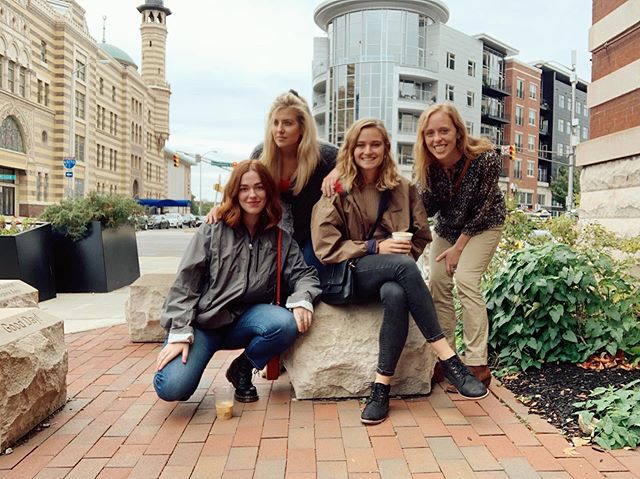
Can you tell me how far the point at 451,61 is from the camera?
5181 centimetres

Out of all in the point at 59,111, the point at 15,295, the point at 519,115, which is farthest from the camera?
the point at 519,115

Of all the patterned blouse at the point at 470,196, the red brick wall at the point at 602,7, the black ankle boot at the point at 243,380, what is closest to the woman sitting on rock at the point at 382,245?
the patterned blouse at the point at 470,196

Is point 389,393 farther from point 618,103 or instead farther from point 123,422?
point 618,103

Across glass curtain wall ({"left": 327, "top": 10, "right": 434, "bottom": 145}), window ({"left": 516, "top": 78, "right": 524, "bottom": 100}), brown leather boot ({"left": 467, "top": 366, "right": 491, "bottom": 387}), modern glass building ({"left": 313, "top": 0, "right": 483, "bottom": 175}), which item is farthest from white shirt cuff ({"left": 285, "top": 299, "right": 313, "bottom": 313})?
window ({"left": 516, "top": 78, "right": 524, "bottom": 100})

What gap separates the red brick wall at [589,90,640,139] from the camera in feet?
20.0

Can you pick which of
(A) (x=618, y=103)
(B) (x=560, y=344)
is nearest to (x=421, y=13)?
(A) (x=618, y=103)

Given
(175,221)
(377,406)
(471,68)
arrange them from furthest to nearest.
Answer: (471,68) < (175,221) < (377,406)

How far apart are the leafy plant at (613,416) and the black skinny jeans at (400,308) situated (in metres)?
0.94

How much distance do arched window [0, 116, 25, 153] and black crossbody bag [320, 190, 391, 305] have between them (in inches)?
1491

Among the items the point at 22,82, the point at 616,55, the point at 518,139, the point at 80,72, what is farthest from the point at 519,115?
the point at 616,55

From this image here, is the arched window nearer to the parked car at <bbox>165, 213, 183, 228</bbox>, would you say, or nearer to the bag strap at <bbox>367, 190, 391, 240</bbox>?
the parked car at <bbox>165, 213, 183, 228</bbox>

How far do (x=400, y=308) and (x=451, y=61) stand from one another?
171 ft

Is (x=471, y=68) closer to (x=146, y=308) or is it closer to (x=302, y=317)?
(x=146, y=308)

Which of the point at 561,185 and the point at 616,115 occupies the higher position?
the point at 561,185
